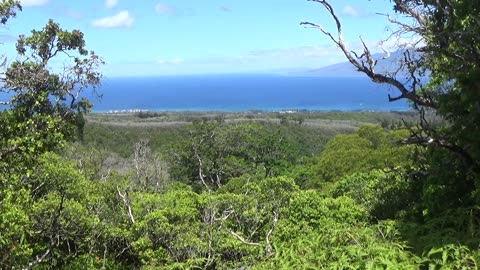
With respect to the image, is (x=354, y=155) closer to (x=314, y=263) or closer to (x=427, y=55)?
(x=427, y=55)

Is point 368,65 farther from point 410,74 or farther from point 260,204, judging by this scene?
point 260,204

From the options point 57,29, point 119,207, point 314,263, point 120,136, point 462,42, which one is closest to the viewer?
point 314,263

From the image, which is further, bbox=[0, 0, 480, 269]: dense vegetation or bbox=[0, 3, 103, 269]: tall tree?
bbox=[0, 3, 103, 269]: tall tree

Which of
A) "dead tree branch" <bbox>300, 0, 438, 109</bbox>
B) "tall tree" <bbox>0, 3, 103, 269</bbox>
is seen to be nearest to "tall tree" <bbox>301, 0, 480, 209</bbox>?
"dead tree branch" <bbox>300, 0, 438, 109</bbox>

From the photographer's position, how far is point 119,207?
16.3 metres

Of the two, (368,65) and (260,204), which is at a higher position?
(368,65)

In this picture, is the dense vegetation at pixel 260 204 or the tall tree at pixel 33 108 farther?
the tall tree at pixel 33 108

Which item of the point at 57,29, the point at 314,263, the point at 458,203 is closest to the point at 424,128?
the point at 458,203

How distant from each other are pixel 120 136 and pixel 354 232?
71.8m

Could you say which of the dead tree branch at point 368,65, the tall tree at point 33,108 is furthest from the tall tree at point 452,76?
the tall tree at point 33,108

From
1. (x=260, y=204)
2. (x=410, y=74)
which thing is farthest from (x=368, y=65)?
(x=260, y=204)

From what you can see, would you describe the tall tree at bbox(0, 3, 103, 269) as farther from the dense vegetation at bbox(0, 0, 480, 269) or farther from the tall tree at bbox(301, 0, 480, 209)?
the tall tree at bbox(301, 0, 480, 209)

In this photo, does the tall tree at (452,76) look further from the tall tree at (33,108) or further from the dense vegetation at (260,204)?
the tall tree at (33,108)

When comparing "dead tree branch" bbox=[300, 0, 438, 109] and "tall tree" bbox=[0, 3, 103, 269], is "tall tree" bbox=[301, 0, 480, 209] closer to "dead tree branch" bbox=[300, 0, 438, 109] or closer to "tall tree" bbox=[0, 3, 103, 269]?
"dead tree branch" bbox=[300, 0, 438, 109]
